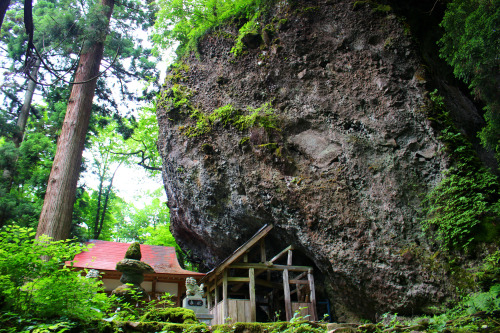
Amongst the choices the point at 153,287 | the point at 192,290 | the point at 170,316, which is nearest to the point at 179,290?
the point at 153,287

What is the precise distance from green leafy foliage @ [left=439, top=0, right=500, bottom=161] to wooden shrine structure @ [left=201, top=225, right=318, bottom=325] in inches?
247

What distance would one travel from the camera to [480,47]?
5.87 metres

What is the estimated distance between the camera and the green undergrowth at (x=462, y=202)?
6859mm

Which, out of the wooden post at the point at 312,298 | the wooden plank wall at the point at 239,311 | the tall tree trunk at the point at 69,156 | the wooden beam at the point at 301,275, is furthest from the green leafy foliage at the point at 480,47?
the tall tree trunk at the point at 69,156

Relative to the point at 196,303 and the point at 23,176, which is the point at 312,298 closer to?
the point at 196,303

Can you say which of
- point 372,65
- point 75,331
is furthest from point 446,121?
point 75,331

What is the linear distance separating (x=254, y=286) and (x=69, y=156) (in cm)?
637

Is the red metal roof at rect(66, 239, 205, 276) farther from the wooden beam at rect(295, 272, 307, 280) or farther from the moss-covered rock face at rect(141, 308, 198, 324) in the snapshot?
the moss-covered rock face at rect(141, 308, 198, 324)

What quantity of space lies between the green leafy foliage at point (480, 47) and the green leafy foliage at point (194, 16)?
7.31 m

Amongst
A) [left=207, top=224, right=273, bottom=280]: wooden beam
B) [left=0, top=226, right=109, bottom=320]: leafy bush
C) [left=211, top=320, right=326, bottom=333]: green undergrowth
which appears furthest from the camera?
[left=207, top=224, right=273, bottom=280]: wooden beam

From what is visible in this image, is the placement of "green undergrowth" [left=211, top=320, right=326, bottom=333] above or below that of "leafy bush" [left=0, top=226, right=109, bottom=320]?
below

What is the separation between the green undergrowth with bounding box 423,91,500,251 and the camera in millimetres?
6859

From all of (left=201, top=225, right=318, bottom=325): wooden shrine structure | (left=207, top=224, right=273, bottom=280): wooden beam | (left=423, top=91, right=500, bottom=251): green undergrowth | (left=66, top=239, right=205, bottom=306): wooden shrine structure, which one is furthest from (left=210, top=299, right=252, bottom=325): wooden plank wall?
(left=423, top=91, right=500, bottom=251): green undergrowth

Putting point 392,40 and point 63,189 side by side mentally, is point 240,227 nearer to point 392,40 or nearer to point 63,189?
point 63,189
